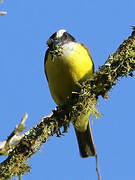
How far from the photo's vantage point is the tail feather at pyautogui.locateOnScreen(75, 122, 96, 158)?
5.27 m

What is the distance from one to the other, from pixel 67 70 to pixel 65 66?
0.06 metres

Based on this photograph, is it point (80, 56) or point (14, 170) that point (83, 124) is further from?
Answer: point (14, 170)

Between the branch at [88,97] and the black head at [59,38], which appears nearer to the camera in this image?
the branch at [88,97]

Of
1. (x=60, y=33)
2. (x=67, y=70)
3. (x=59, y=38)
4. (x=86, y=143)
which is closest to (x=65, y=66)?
(x=67, y=70)

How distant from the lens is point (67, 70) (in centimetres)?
445

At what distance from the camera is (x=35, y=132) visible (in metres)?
3.63

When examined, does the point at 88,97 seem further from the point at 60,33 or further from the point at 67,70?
the point at 60,33

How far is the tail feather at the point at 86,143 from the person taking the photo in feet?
17.3

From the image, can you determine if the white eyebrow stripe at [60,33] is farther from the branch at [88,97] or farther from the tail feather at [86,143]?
the branch at [88,97]

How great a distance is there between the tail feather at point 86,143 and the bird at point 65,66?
0.34 m

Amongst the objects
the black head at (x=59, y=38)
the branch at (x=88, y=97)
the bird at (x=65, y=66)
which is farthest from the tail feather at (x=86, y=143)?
the branch at (x=88, y=97)

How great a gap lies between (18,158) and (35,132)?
32cm

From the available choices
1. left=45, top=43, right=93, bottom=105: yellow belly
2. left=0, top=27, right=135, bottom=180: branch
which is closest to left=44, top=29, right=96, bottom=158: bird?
left=45, top=43, right=93, bottom=105: yellow belly

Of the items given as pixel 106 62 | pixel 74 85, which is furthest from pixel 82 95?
pixel 74 85
